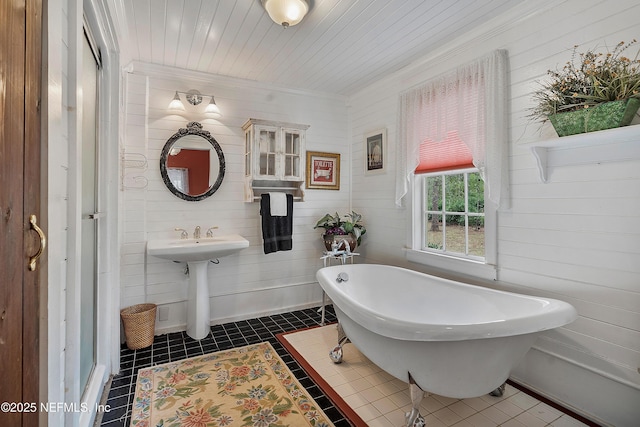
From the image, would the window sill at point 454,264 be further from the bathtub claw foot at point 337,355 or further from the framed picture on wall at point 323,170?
the framed picture on wall at point 323,170

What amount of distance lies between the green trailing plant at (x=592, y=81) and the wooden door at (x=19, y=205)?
7.23 ft

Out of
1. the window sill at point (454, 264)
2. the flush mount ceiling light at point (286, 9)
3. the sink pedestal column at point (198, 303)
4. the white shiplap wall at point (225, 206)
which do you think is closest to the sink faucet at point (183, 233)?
the white shiplap wall at point (225, 206)

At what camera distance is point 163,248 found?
2.48m

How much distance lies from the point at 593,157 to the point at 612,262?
57 cm

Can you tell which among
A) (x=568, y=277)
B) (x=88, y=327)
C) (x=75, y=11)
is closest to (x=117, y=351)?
(x=88, y=327)

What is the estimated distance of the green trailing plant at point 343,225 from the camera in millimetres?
3306

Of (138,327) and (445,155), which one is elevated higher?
(445,155)

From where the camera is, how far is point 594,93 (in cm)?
157

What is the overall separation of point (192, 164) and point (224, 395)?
199 cm

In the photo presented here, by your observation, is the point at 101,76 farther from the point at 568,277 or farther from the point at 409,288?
Result: the point at 568,277

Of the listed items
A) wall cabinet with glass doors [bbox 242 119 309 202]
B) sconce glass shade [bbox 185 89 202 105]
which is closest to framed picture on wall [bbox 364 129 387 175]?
wall cabinet with glass doors [bbox 242 119 309 202]

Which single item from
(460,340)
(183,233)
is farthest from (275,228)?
(460,340)

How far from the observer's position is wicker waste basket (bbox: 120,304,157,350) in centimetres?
249

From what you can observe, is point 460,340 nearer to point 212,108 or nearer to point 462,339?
point 462,339
